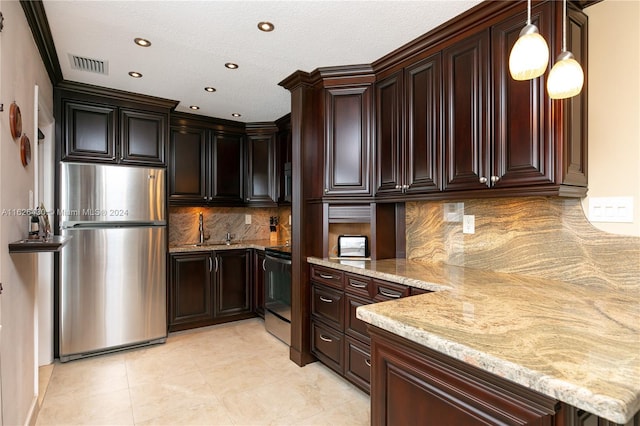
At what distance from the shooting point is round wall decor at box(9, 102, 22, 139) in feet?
5.52

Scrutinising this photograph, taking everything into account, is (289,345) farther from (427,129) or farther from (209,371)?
(427,129)

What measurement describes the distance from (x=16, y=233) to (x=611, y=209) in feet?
10.1

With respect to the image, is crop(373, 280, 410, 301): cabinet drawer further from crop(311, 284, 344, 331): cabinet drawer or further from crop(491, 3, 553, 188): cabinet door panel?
crop(491, 3, 553, 188): cabinet door panel

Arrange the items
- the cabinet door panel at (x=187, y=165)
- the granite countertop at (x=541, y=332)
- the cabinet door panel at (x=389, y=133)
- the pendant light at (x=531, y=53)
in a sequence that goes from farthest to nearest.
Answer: the cabinet door panel at (x=187, y=165) < the cabinet door panel at (x=389, y=133) < the pendant light at (x=531, y=53) < the granite countertop at (x=541, y=332)

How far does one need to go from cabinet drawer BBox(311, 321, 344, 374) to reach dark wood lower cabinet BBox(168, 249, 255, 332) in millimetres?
1533

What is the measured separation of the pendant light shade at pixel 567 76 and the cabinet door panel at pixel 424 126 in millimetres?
1045

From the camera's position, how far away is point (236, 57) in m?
2.59

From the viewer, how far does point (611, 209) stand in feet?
5.69

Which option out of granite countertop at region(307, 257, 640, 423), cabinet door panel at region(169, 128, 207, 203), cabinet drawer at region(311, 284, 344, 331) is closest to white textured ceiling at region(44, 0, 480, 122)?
cabinet door panel at region(169, 128, 207, 203)

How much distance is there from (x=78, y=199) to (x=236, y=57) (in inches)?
76.8

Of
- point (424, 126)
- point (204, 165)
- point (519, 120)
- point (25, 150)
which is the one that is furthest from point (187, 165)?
point (519, 120)

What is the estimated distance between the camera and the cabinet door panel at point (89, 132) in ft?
10.2

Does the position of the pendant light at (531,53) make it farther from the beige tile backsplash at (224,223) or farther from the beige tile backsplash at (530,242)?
the beige tile backsplash at (224,223)

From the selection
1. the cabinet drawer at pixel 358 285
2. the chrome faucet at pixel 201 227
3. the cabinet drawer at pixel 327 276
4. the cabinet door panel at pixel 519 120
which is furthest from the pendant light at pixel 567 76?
the chrome faucet at pixel 201 227
